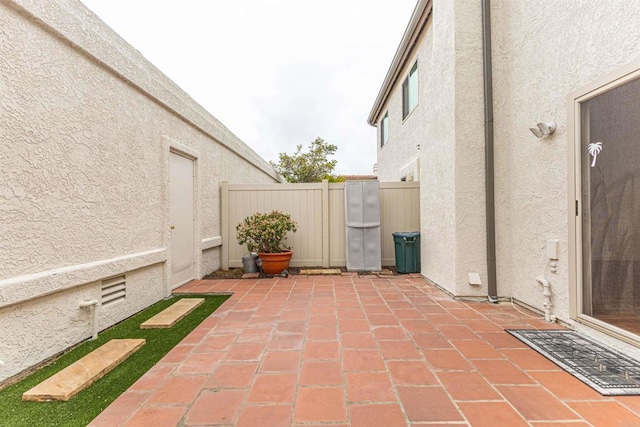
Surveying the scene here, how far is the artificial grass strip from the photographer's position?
198cm

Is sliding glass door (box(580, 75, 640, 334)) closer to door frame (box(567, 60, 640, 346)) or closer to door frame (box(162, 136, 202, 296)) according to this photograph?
door frame (box(567, 60, 640, 346))

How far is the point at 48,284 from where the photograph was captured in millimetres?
2770

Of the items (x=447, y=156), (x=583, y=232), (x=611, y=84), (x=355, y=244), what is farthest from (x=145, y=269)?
(x=611, y=84)

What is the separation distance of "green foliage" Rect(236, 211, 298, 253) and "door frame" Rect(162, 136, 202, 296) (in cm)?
99

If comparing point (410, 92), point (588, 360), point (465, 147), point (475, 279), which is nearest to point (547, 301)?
point (475, 279)

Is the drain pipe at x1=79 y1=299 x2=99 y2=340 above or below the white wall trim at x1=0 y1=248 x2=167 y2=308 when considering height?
below

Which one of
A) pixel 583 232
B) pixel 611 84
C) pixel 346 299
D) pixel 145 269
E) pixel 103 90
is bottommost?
pixel 346 299

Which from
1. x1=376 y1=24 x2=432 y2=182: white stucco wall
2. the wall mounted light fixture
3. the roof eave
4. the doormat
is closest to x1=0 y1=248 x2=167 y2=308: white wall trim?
the doormat

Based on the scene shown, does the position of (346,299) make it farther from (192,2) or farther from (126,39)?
(192,2)

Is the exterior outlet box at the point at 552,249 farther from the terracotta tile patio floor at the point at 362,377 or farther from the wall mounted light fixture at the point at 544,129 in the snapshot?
the wall mounted light fixture at the point at 544,129

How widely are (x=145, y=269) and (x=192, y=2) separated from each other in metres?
5.81

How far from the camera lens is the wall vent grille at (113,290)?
363cm

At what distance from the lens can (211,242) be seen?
6.71 meters

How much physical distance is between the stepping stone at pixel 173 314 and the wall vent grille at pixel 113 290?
506 millimetres
